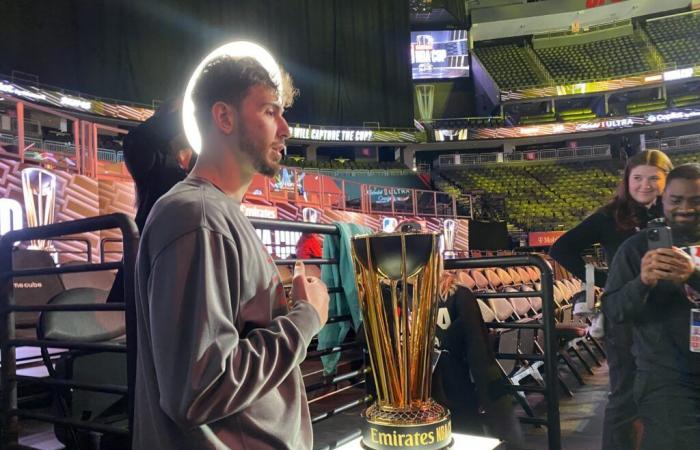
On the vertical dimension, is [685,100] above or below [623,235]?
above

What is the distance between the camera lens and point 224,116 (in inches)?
33.5

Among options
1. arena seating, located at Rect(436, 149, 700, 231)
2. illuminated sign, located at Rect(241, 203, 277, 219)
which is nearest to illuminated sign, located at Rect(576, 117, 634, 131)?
arena seating, located at Rect(436, 149, 700, 231)

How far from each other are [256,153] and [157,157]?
2.57 ft

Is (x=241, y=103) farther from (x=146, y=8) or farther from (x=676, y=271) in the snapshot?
(x=146, y=8)

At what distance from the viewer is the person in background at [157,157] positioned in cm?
154

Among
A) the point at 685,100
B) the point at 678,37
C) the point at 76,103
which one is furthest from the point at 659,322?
the point at 678,37

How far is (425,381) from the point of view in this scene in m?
1.01

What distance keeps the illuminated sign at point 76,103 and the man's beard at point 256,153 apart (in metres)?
15.4

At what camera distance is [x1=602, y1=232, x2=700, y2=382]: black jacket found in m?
1.49

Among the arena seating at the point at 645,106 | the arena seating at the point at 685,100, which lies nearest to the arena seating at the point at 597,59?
the arena seating at the point at 645,106

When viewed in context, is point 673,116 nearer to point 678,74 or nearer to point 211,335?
point 678,74

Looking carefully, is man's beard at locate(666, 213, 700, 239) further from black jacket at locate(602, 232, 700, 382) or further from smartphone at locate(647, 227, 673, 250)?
smartphone at locate(647, 227, 673, 250)

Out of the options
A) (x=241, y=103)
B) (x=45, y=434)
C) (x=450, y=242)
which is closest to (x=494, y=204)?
(x=450, y=242)

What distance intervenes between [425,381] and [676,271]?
0.80m
